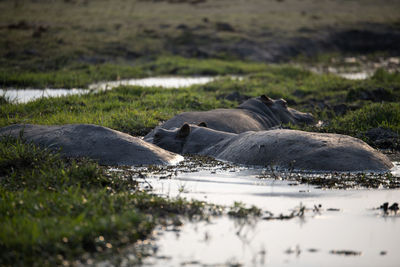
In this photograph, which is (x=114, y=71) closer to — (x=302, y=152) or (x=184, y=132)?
(x=184, y=132)

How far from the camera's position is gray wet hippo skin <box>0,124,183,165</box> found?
23.5ft

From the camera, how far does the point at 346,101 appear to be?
12672 mm

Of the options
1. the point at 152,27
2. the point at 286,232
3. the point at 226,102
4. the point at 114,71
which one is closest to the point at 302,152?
the point at 286,232

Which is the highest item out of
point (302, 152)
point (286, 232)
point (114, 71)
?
point (114, 71)

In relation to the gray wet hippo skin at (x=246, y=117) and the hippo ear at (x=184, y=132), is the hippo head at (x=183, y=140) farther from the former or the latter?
the gray wet hippo skin at (x=246, y=117)

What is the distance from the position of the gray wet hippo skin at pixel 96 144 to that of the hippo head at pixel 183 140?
0.81 m

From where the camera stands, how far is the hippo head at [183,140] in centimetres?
831

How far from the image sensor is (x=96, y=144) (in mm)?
7207

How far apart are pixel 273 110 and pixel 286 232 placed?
5.84 m

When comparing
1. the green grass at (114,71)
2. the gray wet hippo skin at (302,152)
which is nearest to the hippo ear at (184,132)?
the gray wet hippo skin at (302,152)

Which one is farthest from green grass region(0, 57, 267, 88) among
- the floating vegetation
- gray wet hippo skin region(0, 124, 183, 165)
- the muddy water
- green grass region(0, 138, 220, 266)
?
the muddy water

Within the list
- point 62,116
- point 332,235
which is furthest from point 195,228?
point 62,116

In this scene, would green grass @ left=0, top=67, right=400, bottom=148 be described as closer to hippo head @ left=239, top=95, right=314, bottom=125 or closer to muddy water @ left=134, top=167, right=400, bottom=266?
hippo head @ left=239, top=95, right=314, bottom=125

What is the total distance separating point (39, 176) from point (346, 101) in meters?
8.51
